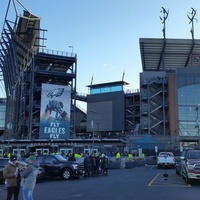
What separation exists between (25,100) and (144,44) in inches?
1326

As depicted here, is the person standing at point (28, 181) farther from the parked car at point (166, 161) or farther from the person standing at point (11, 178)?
the parked car at point (166, 161)

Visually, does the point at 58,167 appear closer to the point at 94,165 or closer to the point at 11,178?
the point at 94,165

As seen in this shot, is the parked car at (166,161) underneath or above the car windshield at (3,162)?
underneath

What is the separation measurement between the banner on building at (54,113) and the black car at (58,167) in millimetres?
46709

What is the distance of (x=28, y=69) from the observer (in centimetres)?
8375

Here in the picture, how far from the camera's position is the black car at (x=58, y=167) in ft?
70.9

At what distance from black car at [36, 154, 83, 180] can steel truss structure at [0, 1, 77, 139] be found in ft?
172

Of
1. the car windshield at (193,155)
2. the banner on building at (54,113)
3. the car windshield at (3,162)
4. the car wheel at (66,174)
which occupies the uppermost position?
the banner on building at (54,113)

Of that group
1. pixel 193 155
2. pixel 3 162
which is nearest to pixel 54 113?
pixel 3 162

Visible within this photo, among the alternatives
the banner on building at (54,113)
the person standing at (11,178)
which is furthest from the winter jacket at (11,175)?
the banner on building at (54,113)

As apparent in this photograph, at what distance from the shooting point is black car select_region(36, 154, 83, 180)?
2162 centimetres

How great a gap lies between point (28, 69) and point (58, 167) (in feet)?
214

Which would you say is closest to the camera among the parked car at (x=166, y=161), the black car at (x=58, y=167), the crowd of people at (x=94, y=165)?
the black car at (x=58, y=167)

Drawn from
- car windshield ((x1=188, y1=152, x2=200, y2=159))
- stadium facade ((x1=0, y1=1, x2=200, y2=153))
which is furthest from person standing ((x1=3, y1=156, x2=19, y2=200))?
stadium facade ((x1=0, y1=1, x2=200, y2=153))
